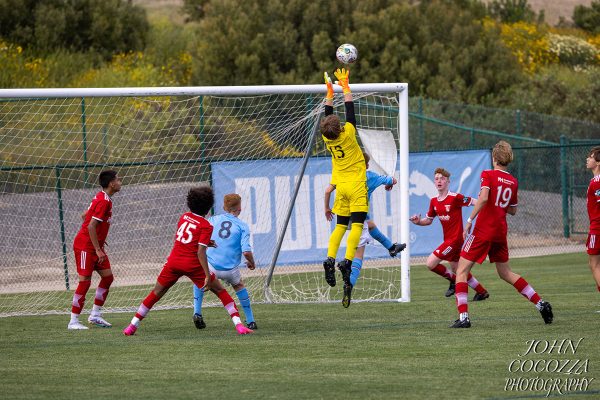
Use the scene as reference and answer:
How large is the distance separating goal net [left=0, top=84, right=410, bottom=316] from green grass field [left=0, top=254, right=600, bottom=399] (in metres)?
2.27

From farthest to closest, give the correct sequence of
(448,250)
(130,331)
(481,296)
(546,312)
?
1. (481,296)
2. (448,250)
3. (130,331)
4. (546,312)

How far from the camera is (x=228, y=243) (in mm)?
10734

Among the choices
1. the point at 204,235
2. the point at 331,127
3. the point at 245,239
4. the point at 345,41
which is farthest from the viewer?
the point at 345,41

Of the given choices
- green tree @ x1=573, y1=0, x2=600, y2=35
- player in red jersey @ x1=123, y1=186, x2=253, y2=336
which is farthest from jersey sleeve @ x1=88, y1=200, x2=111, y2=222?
green tree @ x1=573, y1=0, x2=600, y2=35

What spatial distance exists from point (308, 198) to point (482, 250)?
8.31 metres

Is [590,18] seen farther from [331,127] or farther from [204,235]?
[204,235]

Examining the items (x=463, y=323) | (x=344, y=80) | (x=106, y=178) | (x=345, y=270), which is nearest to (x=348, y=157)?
(x=344, y=80)

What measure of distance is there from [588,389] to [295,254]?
37.3 feet

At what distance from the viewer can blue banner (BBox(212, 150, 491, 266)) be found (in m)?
16.5


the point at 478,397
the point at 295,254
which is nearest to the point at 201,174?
the point at 295,254

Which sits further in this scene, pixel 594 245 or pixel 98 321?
pixel 98 321

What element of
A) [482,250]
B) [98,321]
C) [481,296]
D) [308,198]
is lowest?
[308,198]

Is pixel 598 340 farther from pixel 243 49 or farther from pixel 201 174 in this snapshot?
pixel 243 49

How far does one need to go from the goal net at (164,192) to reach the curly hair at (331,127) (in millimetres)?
2771
